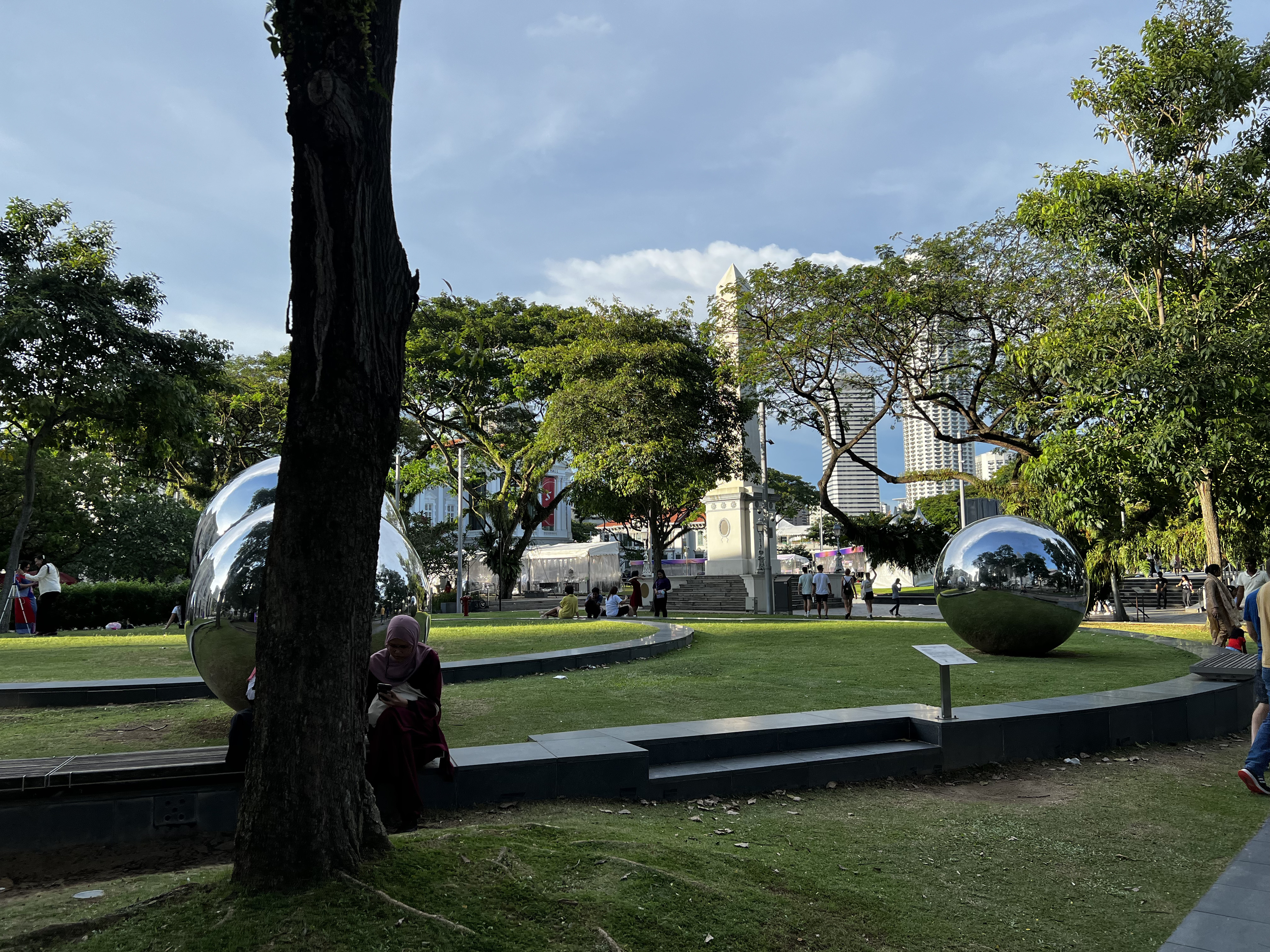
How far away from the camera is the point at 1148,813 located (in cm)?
577

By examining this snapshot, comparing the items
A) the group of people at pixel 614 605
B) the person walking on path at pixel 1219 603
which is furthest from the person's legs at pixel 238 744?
the group of people at pixel 614 605

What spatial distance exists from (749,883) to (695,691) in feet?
18.6

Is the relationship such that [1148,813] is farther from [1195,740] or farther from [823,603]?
[823,603]

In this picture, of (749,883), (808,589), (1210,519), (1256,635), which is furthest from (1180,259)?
(749,883)

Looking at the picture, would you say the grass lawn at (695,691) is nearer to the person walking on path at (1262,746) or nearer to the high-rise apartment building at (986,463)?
A: the person walking on path at (1262,746)

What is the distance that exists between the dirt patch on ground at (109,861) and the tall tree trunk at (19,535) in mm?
19473

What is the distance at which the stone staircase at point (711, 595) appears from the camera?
33156 mm

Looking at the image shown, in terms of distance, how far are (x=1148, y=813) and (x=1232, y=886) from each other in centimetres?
162

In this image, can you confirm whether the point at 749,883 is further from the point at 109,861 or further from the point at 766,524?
the point at 766,524

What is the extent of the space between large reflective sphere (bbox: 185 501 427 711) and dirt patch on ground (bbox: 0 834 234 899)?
1.74 m

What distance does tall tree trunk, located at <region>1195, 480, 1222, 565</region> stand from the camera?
1520cm

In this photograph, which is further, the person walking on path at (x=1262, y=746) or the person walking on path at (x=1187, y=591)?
the person walking on path at (x=1187, y=591)

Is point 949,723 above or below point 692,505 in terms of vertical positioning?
below

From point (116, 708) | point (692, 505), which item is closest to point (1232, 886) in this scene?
point (116, 708)
